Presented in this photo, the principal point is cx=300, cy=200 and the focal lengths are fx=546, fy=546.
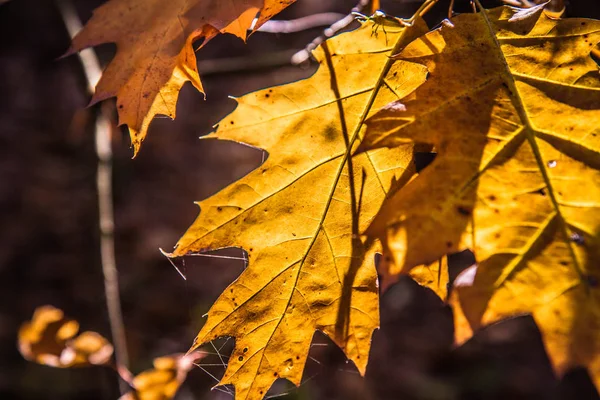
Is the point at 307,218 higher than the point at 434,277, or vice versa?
the point at 307,218

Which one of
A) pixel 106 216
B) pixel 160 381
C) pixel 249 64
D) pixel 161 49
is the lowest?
pixel 160 381

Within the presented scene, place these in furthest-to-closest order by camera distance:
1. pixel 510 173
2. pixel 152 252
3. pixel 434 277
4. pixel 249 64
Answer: pixel 152 252 → pixel 249 64 → pixel 434 277 → pixel 510 173

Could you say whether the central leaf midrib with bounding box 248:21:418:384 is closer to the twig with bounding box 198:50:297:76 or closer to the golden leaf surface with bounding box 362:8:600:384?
the golden leaf surface with bounding box 362:8:600:384

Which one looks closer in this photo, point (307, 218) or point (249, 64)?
point (307, 218)

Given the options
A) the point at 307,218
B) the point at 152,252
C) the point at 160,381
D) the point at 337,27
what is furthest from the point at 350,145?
the point at 152,252

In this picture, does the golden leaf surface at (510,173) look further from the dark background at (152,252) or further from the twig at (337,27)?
the dark background at (152,252)

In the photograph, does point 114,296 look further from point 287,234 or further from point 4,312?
point 4,312

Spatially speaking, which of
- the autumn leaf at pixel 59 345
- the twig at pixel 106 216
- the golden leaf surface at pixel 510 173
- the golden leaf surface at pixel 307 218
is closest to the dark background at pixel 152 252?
the twig at pixel 106 216

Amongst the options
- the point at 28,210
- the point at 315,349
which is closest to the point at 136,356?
the point at 315,349

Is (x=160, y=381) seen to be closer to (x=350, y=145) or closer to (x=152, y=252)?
(x=350, y=145)
